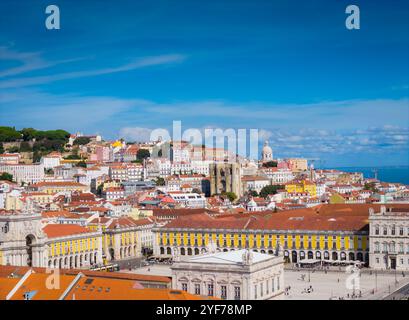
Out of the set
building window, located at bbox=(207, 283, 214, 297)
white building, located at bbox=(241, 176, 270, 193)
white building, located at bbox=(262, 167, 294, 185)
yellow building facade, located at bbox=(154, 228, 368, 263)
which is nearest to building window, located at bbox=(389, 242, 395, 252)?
yellow building facade, located at bbox=(154, 228, 368, 263)

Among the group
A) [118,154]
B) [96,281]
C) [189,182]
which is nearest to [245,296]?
[96,281]

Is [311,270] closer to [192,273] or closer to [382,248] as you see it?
[382,248]

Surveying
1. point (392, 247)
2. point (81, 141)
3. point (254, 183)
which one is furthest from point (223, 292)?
point (81, 141)

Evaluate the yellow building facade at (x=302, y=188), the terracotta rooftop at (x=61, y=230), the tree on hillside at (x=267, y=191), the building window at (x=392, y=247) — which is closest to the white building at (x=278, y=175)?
the yellow building facade at (x=302, y=188)

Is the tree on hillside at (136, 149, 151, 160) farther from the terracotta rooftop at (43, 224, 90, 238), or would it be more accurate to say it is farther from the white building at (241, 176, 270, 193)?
the terracotta rooftop at (43, 224, 90, 238)

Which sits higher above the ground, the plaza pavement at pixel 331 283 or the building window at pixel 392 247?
the building window at pixel 392 247

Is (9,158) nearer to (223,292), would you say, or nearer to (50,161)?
(50,161)

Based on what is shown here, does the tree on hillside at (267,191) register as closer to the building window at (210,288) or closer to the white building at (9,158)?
the white building at (9,158)
